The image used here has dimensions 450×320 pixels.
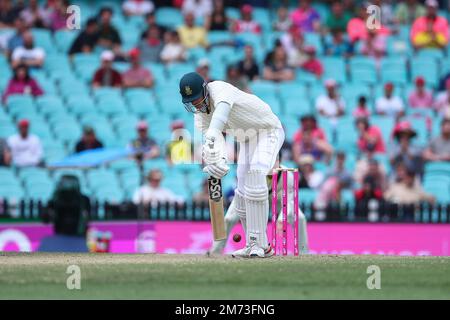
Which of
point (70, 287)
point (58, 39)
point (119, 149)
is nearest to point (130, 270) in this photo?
point (70, 287)

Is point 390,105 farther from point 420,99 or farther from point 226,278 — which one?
point 226,278

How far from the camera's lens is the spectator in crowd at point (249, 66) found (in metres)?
26.9

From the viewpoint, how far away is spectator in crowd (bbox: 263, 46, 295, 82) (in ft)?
89.1

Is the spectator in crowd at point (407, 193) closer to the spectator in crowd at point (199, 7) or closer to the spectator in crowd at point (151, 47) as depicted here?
the spectator in crowd at point (151, 47)

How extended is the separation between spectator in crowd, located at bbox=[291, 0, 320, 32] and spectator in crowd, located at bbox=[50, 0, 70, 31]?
463 cm

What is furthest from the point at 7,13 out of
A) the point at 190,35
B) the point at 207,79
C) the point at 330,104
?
the point at 330,104

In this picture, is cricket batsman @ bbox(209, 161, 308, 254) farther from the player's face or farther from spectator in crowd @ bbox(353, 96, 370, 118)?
spectator in crowd @ bbox(353, 96, 370, 118)

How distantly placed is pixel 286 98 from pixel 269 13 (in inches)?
145

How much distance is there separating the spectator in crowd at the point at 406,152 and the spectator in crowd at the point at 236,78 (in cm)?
287

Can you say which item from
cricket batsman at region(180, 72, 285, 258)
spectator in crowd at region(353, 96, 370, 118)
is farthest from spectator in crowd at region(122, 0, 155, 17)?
cricket batsman at region(180, 72, 285, 258)

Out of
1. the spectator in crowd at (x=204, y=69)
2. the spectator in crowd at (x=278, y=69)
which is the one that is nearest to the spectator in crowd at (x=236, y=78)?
the spectator in crowd at (x=204, y=69)

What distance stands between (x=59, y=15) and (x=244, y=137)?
13363 mm
